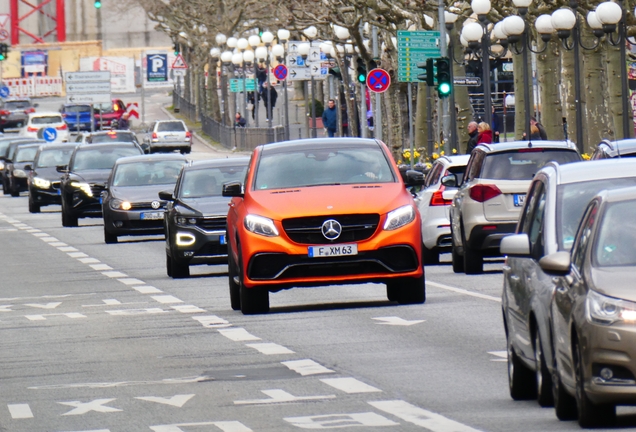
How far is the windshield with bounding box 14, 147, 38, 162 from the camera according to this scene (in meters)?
58.0

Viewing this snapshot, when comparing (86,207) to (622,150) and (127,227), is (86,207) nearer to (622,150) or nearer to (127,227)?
(127,227)

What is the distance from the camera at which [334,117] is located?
204ft

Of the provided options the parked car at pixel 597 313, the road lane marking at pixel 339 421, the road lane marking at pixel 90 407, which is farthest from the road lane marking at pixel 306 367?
the parked car at pixel 597 313

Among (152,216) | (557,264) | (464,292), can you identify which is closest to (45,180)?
(152,216)

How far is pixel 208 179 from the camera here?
2558 centimetres

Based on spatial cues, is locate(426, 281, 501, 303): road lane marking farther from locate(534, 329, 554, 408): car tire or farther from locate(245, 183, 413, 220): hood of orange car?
locate(534, 329, 554, 408): car tire

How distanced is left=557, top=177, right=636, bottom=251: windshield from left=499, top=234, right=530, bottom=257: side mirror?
0.23 metres

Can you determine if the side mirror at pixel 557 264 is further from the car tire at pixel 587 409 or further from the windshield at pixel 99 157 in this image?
the windshield at pixel 99 157

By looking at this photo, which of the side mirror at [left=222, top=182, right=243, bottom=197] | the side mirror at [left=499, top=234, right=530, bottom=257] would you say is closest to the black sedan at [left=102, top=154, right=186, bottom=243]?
the side mirror at [left=222, top=182, right=243, bottom=197]

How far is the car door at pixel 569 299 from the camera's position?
8766 millimetres

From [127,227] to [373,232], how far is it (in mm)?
14658

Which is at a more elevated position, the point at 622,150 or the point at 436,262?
the point at 622,150

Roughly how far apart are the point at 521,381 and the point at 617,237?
5.43 feet

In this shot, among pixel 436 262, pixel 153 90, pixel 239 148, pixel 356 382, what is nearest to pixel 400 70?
pixel 436 262
